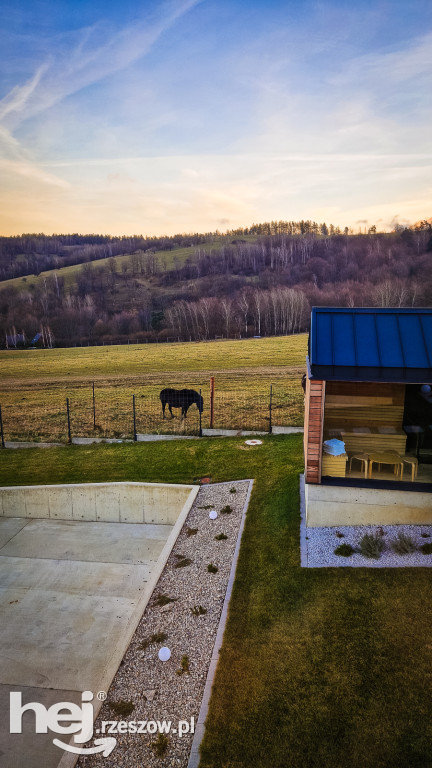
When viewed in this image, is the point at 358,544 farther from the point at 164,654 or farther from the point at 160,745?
the point at 160,745

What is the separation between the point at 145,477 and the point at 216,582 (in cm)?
509

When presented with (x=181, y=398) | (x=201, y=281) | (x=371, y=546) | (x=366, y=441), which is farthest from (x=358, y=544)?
(x=201, y=281)

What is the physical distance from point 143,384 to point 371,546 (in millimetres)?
22724

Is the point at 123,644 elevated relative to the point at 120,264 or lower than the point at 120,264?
lower

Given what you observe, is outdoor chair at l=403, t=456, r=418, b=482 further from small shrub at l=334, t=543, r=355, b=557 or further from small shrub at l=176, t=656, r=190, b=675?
small shrub at l=176, t=656, r=190, b=675

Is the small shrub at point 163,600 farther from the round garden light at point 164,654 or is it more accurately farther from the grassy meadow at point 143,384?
Result: the grassy meadow at point 143,384

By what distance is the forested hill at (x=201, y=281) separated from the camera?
206 ft

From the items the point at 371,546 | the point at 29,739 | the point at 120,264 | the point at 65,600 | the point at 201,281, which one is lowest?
the point at 65,600

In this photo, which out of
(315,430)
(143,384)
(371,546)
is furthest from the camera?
(143,384)

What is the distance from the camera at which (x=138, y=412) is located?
65.6ft

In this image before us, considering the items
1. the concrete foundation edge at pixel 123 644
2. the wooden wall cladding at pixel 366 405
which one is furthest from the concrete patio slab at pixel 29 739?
the wooden wall cladding at pixel 366 405

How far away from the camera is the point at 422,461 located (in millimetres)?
8773

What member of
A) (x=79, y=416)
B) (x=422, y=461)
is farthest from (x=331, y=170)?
(x=422, y=461)

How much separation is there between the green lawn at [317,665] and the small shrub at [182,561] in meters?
1.01
